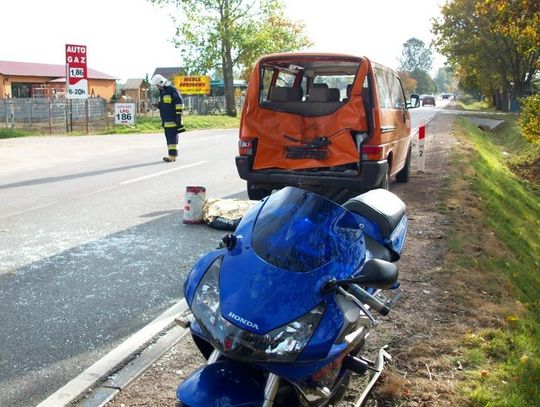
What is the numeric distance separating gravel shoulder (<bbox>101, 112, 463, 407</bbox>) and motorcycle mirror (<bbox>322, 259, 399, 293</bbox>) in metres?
1.21

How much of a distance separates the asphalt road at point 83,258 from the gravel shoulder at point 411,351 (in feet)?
1.70

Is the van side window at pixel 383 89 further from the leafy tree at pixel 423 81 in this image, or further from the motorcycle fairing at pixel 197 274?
the leafy tree at pixel 423 81

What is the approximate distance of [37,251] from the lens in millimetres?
6285

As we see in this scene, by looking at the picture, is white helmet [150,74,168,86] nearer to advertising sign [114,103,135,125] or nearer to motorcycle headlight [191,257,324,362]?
motorcycle headlight [191,257,324,362]

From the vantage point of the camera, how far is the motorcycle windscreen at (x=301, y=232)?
2.55 meters

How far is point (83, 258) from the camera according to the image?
605 cm

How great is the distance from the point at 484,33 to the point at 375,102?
1677 inches

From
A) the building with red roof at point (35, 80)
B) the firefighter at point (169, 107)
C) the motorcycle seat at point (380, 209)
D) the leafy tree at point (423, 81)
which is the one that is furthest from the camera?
the leafy tree at point (423, 81)

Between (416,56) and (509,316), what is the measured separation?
175028 millimetres

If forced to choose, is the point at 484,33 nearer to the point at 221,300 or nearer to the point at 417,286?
the point at 417,286

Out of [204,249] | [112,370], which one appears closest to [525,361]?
[112,370]

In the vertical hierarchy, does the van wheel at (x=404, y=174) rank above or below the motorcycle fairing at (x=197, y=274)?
below

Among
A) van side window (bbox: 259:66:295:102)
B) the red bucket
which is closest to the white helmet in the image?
van side window (bbox: 259:66:295:102)

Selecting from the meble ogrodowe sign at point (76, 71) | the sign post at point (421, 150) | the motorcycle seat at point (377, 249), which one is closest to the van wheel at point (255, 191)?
the sign post at point (421, 150)
